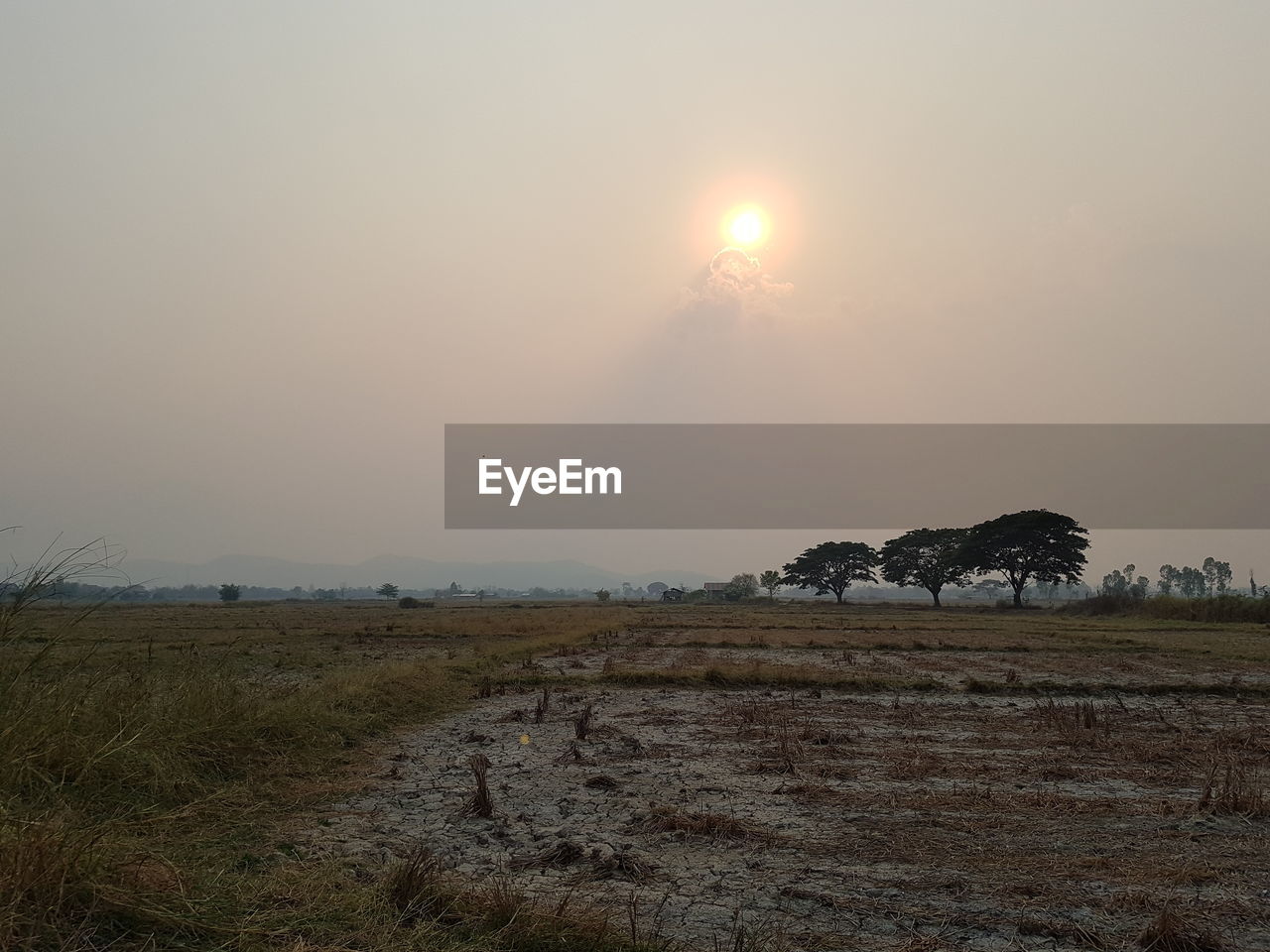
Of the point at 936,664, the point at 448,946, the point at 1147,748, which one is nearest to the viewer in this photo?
the point at 448,946

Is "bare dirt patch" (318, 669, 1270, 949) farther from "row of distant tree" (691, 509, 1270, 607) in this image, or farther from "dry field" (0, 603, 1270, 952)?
"row of distant tree" (691, 509, 1270, 607)

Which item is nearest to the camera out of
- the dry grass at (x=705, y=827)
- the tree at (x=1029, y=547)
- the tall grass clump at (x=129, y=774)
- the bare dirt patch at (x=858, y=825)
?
the tall grass clump at (x=129, y=774)

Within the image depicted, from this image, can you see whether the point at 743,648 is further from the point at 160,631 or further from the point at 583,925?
the point at 160,631

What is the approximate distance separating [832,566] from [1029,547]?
4114cm

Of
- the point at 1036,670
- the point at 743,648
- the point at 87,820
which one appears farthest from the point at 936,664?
the point at 87,820

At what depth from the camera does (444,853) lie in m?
6.29

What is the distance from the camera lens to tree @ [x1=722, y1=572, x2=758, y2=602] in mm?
147250

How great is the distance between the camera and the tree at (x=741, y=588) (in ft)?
483

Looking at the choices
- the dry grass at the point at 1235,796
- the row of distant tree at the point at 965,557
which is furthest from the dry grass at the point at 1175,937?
the row of distant tree at the point at 965,557

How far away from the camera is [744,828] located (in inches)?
273

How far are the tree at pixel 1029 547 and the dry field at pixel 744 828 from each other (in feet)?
262

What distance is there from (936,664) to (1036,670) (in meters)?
3.00

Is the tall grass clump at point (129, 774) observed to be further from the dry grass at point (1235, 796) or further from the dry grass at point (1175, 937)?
the dry grass at point (1235, 796)

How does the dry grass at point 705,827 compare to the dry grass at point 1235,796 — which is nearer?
the dry grass at point 705,827
